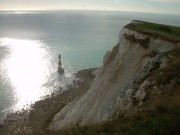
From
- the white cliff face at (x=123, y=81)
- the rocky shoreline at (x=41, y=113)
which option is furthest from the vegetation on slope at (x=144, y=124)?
the rocky shoreline at (x=41, y=113)

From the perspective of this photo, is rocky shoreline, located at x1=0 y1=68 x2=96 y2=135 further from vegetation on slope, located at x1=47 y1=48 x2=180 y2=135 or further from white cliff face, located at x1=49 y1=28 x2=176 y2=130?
vegetation on slope, located at x1=47 y1=48 x2=180 y2=135

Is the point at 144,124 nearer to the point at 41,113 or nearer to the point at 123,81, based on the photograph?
the point at 123,81

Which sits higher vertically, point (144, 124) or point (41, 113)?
point (144, 124)

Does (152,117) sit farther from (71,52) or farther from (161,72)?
(71,52)

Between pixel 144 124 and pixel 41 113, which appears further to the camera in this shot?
pixel 41 113

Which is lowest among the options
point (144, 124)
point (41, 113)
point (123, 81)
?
point (41, 113)

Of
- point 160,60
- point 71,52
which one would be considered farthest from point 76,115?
point 71,52

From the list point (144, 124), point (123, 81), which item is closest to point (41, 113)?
point (123, 81)
